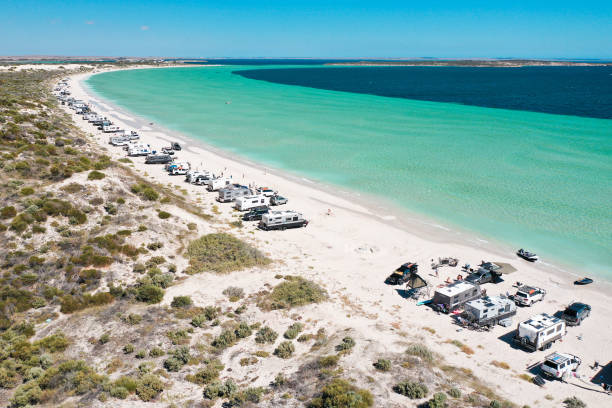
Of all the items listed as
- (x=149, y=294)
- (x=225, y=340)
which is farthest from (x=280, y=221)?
(x=225, y=340)

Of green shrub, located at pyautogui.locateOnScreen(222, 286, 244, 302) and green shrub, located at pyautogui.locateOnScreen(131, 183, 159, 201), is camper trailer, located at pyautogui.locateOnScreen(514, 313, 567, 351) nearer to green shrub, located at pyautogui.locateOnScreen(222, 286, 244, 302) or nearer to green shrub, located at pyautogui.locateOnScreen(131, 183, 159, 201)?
green shrub, located at pyautogui.locateOnScreen(222, 286, 244, 302)

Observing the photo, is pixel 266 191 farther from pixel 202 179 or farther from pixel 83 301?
pixel 83 301

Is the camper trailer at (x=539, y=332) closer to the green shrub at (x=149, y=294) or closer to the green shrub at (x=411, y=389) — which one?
the green shrub at (x=411, y=389)

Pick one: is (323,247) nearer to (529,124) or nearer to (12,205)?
(12,205)

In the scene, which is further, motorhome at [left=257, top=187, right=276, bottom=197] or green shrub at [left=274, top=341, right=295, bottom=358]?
motorhome at [left=257, top=187, right=276, bottom=197]

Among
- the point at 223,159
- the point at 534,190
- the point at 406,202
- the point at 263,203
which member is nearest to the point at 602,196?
the point at 534,190

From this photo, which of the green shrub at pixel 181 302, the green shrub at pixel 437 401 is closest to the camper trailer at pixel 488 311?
the green shrub at pixel 437 401

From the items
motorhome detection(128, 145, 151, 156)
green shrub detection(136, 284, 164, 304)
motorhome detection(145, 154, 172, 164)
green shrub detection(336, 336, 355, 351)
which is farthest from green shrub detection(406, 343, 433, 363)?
motorhome detection(128, 145, 151, 156)
